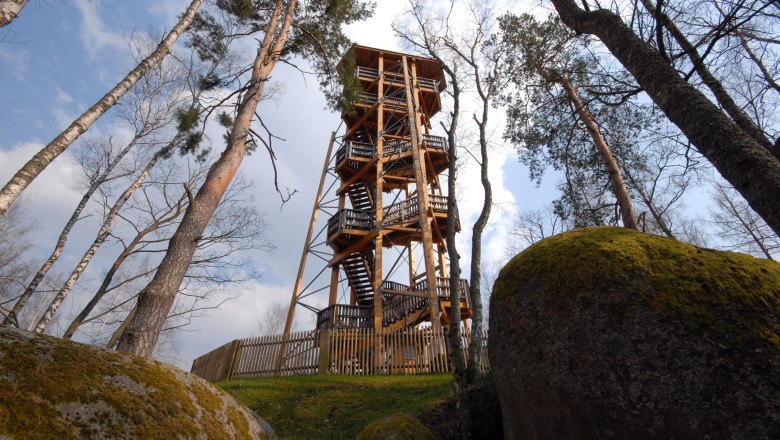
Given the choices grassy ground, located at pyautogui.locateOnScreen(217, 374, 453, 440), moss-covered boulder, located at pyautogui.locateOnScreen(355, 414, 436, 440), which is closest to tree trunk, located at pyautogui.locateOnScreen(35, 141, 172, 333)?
grassy ground, located at pyautogui.locateOnScreen(217, 374, 453, 440)

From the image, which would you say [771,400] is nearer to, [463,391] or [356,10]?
[463,391]

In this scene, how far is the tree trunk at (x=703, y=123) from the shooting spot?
9.43 ft

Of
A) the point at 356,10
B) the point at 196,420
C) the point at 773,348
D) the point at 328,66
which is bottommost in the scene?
the point at 196,420

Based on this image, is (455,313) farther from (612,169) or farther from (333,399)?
(612,169)

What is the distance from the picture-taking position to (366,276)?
1764 centimetres

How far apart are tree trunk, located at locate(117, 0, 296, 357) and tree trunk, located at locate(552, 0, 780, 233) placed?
17.8 feet

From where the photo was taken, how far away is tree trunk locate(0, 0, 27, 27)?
4213 mm

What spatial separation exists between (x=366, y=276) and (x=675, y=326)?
15.1 metres

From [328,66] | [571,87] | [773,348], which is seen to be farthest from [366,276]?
[773,348]

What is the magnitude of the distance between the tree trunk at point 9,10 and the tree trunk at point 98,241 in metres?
6.98

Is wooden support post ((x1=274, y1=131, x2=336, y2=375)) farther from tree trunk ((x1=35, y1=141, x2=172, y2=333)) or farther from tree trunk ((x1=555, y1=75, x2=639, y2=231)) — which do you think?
tree trunk ((x1=555, y1=75, x2=639, y2=231))

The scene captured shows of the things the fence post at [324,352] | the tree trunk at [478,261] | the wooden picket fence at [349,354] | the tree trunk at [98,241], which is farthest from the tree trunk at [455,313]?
the tree trunk at [98,241]

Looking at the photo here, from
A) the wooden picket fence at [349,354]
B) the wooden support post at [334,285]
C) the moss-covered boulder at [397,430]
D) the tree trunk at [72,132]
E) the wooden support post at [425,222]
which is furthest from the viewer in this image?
the wooden support post at [334,285]

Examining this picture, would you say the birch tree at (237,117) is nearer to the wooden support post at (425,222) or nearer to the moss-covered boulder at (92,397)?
the moss-covered boulder at (92,397)
